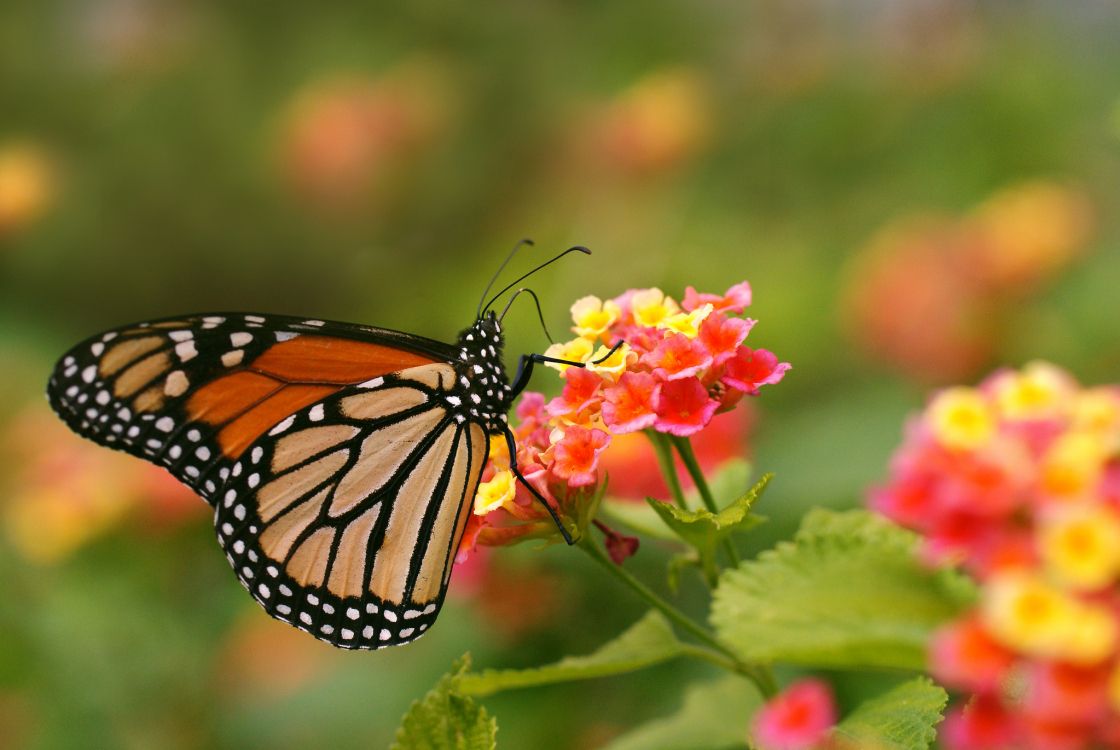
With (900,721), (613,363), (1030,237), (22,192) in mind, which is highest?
(22,192)

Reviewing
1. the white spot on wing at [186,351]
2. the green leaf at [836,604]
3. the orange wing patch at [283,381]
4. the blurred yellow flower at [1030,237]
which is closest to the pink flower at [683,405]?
the green leaf at [836,604]

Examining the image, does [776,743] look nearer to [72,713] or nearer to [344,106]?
[72,713]

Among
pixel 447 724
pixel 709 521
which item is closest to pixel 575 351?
pixel 709 521

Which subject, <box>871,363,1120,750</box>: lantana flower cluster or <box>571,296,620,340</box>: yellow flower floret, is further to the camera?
<box>571,296,620,340</box>: yellow flower floret

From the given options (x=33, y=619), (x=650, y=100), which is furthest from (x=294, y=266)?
(x=33, y=619)

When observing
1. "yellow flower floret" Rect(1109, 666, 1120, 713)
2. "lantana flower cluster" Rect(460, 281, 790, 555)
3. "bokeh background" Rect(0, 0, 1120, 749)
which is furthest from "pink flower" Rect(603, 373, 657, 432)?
"bokeh background" Rect(0, 0, 1120, 749)

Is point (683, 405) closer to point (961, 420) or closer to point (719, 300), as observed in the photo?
point (719, 300)

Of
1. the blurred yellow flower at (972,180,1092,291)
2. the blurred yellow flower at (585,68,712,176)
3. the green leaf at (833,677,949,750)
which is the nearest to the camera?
the green leaf at (833,677,949,750)

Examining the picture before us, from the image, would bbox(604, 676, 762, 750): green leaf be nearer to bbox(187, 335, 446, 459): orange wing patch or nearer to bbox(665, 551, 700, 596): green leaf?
bbox(665, 551, 700, 596): green leaf
